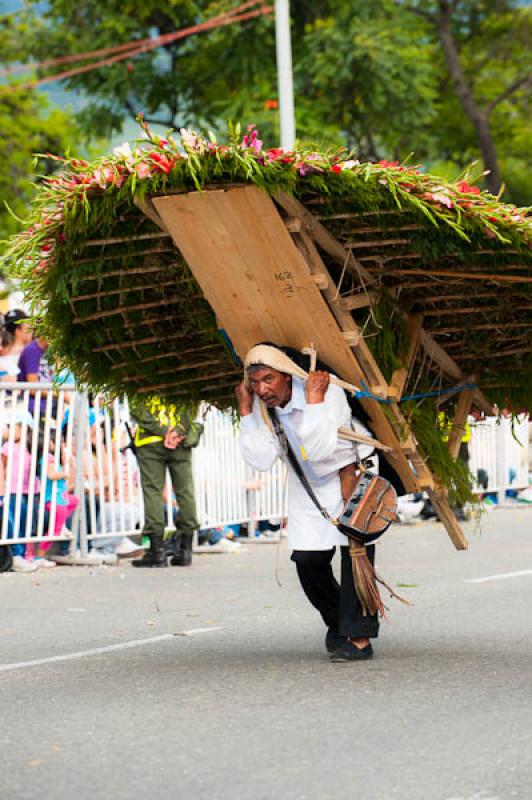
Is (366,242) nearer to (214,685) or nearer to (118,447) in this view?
(214,685)

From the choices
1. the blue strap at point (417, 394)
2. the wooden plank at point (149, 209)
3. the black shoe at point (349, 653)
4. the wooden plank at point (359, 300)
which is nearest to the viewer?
the wooden plank at point (149, 209)

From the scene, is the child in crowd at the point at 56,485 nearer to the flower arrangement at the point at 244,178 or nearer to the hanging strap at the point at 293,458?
the hanging strap at the point at 293,458

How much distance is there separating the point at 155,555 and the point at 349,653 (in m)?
5.83

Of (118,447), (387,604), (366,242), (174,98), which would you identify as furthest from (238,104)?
(366,242)

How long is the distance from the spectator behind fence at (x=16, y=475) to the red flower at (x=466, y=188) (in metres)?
6.88

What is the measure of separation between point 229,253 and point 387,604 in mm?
3846

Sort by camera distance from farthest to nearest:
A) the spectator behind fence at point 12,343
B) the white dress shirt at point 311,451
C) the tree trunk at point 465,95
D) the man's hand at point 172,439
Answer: the tree trunk at point 465,95
the spectator behind fence at point 12,343
the man's hand at point 172,439
the white dress shirt at point 311,451

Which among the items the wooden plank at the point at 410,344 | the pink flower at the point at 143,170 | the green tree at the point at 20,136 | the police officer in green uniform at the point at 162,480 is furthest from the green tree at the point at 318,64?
the pink flower at the point at 143,170

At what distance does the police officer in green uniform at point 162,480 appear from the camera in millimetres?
12977

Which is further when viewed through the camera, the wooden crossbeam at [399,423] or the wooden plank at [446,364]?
the wooden plank at [446,364]

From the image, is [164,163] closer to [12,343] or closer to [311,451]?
[311,451]

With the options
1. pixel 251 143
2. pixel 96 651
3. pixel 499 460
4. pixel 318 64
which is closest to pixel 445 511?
pixel 96 651

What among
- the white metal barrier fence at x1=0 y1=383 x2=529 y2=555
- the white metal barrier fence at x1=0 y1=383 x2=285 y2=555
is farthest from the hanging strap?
the white metal barrier fence at x1=0 y1=383 x2=285 y2=555

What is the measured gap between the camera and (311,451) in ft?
22.8
